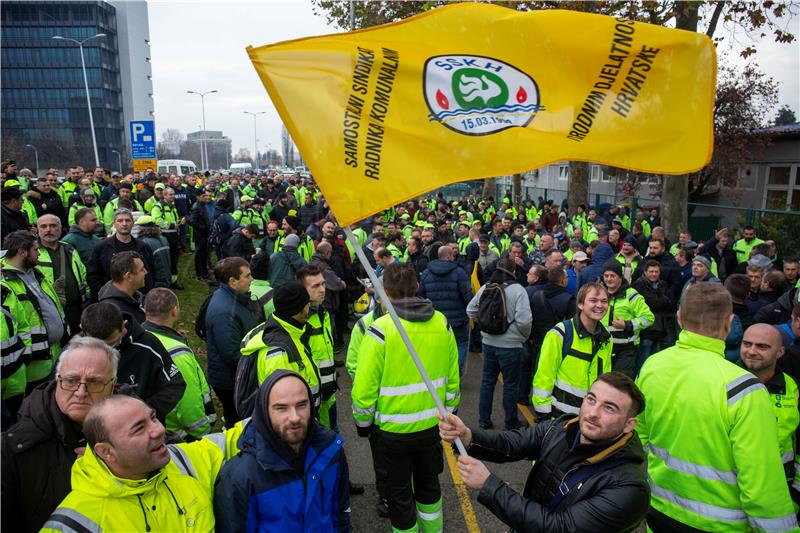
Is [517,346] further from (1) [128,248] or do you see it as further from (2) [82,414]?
(1) [128,248]

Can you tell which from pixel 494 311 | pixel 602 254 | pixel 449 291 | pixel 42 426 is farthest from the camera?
pixel 602 254

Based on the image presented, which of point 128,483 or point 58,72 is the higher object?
point 58,72

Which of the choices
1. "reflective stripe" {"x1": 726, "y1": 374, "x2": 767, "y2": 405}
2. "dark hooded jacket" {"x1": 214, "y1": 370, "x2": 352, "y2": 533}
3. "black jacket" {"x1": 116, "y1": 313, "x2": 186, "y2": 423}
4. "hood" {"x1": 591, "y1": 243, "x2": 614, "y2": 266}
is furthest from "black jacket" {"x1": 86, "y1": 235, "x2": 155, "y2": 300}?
"hood" {"x1": 591, "y1": 243, "x2": 614, "y2": 266}

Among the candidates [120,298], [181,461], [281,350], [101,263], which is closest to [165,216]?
[101,263]

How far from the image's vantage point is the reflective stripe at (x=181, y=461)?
246 cm

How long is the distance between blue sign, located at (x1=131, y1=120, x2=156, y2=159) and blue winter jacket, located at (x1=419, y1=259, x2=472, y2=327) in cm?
1591

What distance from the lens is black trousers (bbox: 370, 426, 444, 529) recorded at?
392 cm

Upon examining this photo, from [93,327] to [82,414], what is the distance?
95 centimetres

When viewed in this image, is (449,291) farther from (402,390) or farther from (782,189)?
(782,189)

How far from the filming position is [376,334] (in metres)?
3.92

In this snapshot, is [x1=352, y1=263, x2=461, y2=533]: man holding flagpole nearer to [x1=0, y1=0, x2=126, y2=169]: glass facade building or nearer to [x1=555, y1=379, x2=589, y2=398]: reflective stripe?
[x1=555, y1=379, x2=589, y2=398]: reflective stripe

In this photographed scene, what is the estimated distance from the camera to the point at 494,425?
6500 mm

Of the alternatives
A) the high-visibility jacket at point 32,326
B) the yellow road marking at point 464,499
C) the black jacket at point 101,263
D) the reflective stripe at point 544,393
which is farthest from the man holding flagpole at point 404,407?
the black jacket at point 101,263

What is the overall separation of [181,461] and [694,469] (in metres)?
2.53
